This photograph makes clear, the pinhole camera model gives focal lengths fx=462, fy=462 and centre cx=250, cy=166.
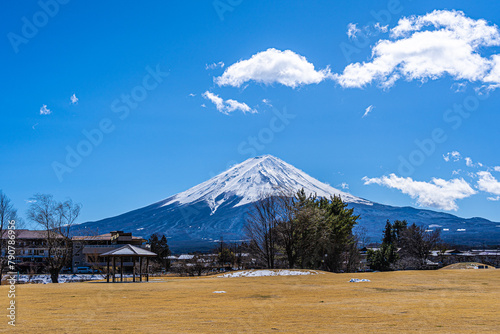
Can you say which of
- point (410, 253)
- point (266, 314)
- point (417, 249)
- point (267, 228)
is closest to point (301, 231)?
point (267, 228)

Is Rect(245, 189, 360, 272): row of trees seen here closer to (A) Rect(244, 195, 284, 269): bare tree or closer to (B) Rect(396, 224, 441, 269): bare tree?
(A) Rect(244, 195, 284, 269): bare tree

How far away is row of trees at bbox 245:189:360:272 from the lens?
51750 mm

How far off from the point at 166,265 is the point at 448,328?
82499mm

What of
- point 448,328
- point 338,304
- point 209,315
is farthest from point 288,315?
point 448,328

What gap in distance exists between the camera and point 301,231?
169 feet

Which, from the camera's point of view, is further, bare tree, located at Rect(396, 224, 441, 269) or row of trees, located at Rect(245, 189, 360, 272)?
bare tree, located at Rect(396, 224, 441, 269)

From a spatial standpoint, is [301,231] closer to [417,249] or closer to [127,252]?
[127,252]

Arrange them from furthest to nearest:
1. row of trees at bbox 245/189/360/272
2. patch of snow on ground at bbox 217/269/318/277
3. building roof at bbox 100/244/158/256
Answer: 1. row of trees at bbox 245/189/360/272
2. patch of snow on ground at bbox 217/269/318/277
3. building roof at bbox 100/244/158/256

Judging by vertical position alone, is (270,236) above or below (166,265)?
above

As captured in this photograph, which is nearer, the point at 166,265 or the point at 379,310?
the point at 379,310

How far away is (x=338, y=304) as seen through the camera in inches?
658

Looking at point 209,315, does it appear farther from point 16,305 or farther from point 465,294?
point 465,294

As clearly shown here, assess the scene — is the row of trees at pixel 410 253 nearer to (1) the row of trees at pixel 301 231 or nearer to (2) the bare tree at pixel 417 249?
(2) the bare tree at pixel 417 249

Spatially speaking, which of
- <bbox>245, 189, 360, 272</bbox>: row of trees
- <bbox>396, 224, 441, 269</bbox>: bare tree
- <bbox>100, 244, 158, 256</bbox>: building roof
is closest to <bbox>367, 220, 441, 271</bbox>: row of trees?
<bbox>396, 224, 441, 269</bbox>: bare tree
